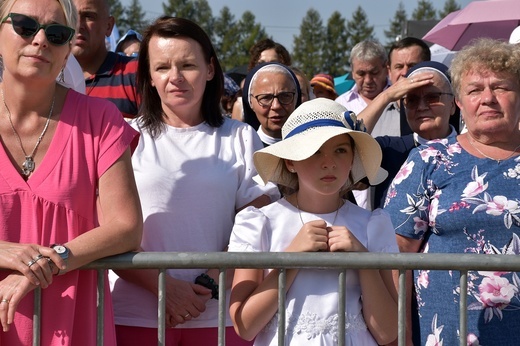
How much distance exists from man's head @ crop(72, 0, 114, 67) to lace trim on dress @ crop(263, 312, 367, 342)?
2568 mm

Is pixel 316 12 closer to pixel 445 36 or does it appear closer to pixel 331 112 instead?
pixel 445 36

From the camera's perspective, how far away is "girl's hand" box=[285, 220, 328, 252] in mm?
3314

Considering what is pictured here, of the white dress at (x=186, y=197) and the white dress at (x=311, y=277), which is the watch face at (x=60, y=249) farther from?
the white dress at (x=186, y=197)

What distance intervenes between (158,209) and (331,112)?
0.88 metres

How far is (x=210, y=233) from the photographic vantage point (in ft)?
13.0

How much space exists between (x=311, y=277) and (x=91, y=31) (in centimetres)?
268

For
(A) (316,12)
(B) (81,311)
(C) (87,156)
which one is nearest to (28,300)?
(B) (81,311)

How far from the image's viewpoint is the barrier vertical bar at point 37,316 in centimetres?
323

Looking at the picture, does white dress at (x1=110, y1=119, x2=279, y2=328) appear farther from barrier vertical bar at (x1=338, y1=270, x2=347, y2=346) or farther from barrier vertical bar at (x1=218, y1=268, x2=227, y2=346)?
barrier vertical bar at (x1=338, y1=270, x2=347, y2=346)

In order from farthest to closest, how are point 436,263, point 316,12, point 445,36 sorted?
point 316,12 < point 445,36 < point 436,263

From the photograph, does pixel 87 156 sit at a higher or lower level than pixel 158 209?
higher

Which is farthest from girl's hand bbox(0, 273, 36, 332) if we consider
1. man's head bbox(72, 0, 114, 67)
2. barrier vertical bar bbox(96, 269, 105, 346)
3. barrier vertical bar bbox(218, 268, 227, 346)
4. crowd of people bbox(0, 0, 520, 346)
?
man's head bbox(72, 0, 114, 67)

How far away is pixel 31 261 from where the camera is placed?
10.2 ft

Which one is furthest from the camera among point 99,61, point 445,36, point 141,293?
point 445,36
